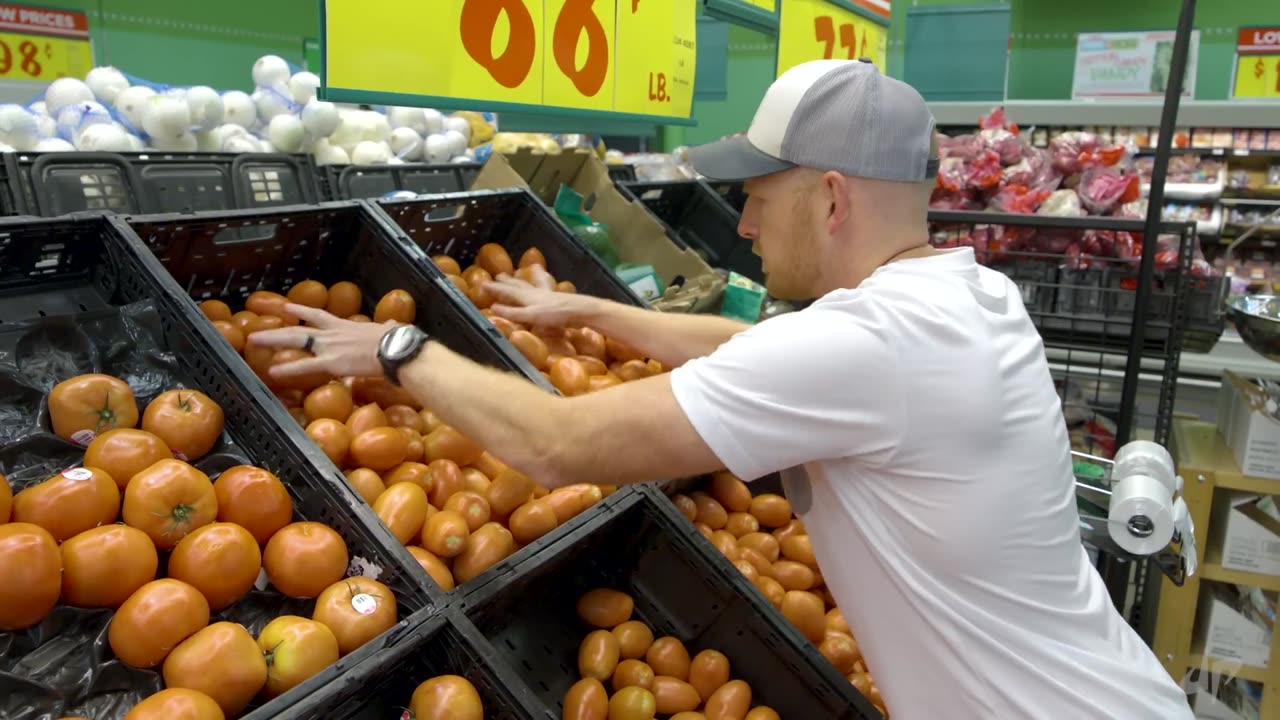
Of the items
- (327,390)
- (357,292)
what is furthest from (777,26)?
(327,390)

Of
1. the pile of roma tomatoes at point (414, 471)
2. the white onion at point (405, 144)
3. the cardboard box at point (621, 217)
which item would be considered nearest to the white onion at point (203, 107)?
the white onion at point (405, 144)

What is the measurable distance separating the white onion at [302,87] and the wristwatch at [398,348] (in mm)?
2512

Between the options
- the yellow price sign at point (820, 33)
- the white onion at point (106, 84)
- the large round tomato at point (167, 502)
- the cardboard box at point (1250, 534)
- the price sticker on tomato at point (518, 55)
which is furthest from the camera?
the yellow price sign at point (820, 33)

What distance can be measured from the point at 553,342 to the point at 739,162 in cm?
96

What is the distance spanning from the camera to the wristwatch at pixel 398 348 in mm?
1398

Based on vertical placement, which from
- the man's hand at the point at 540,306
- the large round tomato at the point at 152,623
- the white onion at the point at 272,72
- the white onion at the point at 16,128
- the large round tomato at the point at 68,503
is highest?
the white onion at the point at 272,72

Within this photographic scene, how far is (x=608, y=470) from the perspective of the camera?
4.02ft

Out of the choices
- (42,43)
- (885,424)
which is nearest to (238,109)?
(885,424)

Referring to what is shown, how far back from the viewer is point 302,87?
353 cm

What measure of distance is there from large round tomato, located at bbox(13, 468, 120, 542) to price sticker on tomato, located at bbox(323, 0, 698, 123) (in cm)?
91

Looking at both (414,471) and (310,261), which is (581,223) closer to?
(310,261)

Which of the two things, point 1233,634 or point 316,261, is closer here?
point 316,261

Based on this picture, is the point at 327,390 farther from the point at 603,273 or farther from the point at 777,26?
the point at 777,26

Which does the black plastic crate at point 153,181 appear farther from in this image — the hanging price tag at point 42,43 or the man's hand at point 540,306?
the hanging price tag at point 42,43
